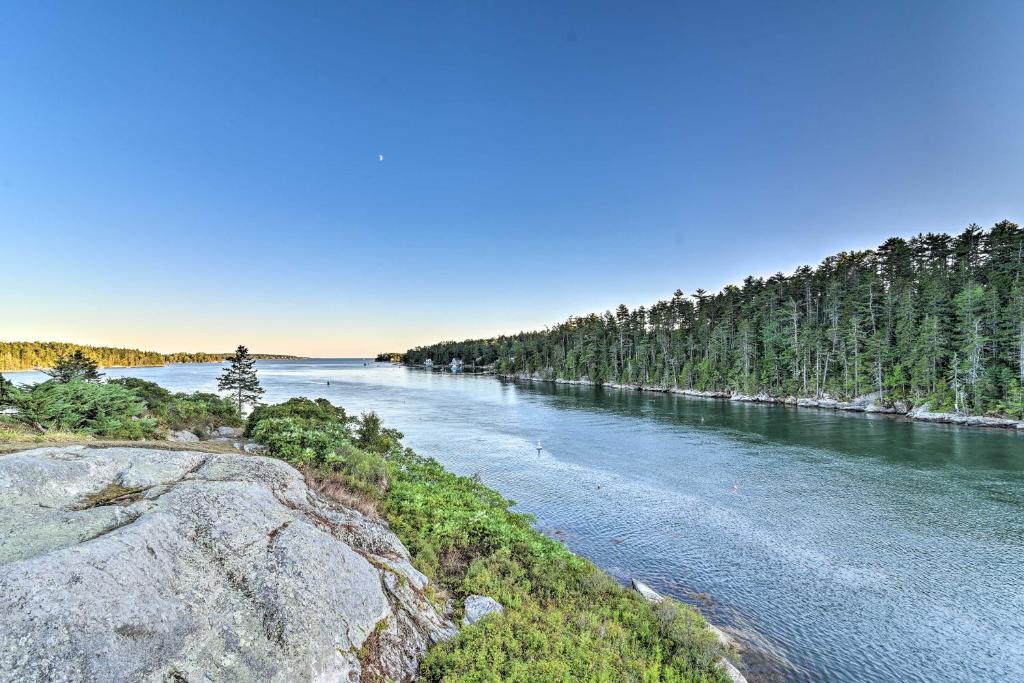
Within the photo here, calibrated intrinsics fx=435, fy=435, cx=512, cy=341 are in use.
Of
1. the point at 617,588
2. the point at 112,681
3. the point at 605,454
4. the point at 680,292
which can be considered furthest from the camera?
the point at 680,292

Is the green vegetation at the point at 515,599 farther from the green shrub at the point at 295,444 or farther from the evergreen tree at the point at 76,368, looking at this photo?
the evergreen tree at the point at 76,368

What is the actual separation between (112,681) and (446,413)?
187ft

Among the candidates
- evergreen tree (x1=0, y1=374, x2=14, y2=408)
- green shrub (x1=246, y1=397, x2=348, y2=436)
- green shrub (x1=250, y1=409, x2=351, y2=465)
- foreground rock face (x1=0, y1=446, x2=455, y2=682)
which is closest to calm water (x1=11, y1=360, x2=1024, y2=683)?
green shrub (x1=246, y1=397, x2=348, y2=436)

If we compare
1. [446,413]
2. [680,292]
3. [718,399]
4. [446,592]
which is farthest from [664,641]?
[680,292]

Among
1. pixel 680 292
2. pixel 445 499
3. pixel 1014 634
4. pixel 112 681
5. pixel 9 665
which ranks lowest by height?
pixel 1014 634

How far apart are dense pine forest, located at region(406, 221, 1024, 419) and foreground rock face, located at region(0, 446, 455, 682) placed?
2447 inches

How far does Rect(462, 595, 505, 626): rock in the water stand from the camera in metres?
8.46

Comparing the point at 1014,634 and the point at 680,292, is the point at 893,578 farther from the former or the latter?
the point at 680,292

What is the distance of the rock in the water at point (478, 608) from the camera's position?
333 inches

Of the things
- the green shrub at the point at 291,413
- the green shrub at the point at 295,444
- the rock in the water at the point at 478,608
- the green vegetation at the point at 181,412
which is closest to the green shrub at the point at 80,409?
the green shrub at the point at 295,444

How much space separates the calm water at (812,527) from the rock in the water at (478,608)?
25.7ft

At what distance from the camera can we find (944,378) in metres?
50.2

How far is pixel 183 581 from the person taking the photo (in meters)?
5.23

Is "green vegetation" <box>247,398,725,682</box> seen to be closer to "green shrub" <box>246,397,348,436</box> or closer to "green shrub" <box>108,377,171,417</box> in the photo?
"green shrub" <box>246,397,348,436</box>
